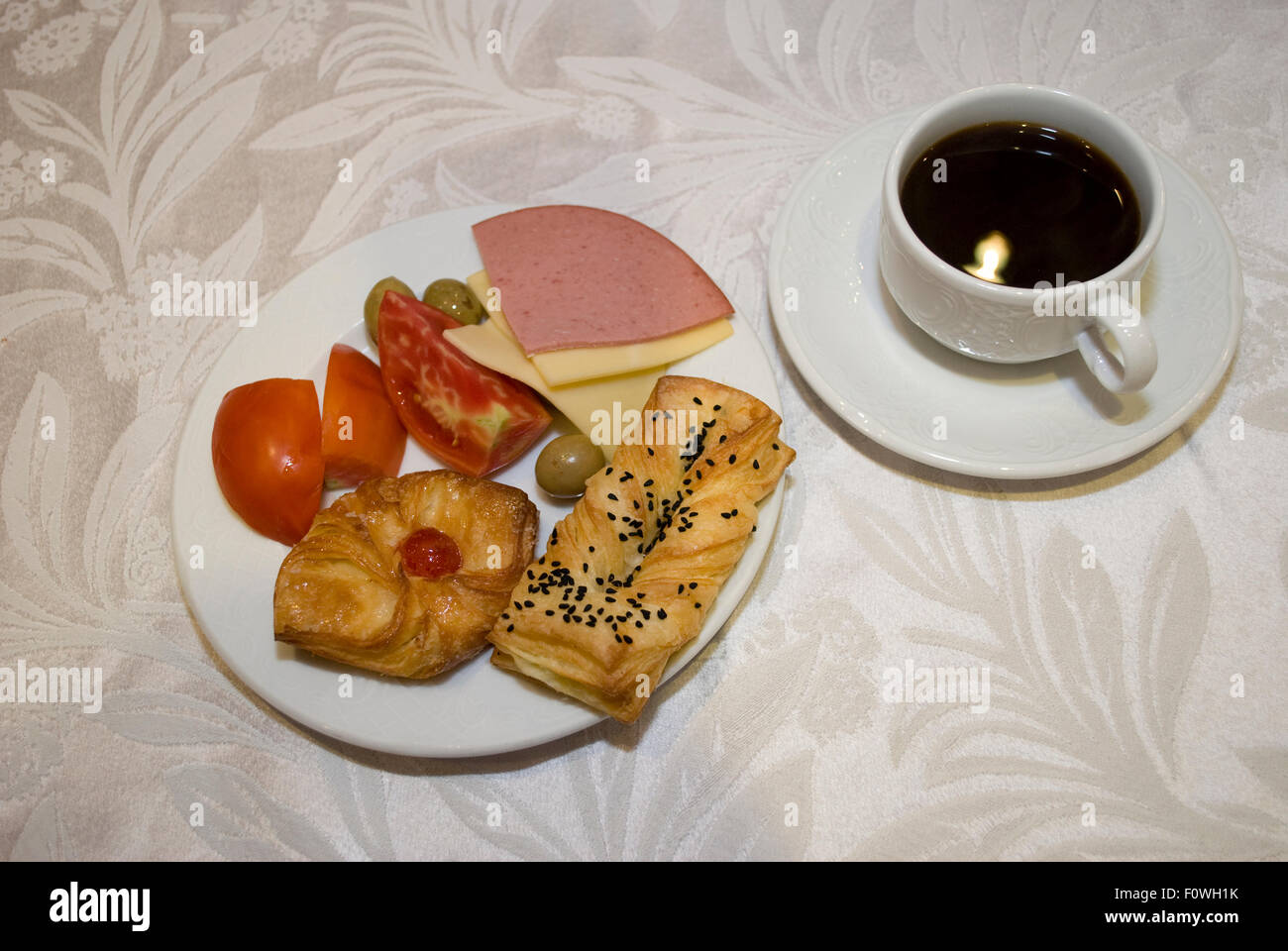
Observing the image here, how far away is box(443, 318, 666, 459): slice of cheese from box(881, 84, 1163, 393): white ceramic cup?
0.56 meters

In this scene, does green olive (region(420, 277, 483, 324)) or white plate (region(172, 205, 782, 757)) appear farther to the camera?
green olive (region(420, 277, 483, 324))

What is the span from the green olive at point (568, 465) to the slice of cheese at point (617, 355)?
129 millimetres

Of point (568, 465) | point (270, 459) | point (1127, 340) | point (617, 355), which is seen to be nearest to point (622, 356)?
point (617, 355)

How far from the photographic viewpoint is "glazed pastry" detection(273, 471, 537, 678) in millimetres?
1760

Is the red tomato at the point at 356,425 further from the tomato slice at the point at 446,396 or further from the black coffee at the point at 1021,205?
the black coffee at the point at 1021,205

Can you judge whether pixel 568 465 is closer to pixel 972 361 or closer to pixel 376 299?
pixel 376 299

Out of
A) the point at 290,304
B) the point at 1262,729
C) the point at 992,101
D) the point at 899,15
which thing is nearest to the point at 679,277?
the point at 992,101

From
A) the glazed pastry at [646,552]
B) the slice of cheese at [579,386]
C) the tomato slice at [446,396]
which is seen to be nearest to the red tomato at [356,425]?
the tomato slice at [446,396]

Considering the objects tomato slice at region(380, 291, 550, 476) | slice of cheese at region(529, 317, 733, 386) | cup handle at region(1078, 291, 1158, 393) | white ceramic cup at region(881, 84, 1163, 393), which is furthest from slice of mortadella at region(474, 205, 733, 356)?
cup handle at region(1078, 291, 1158, 393)

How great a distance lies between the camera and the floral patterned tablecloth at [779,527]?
1.89 metres

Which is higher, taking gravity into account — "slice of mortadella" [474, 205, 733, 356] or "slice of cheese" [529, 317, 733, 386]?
"slice of mortadella" [474, 205, 733, 356]

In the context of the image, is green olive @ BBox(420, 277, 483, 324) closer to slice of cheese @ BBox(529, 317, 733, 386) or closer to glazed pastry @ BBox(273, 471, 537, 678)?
slice of cheese @ BBox(529, 317, 733, 386)

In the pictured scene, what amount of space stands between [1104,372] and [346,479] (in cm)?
152

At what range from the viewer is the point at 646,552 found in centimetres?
192
